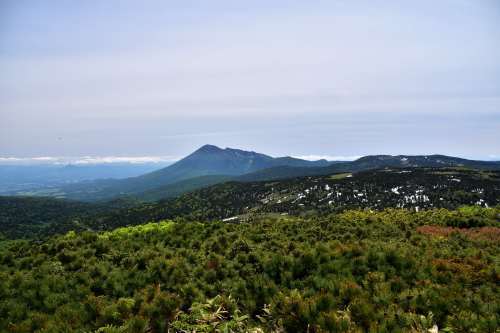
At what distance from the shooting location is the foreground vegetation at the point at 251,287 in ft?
39.0

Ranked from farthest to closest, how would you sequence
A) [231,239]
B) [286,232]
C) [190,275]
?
[286,232] < [231,239] < [190,275]

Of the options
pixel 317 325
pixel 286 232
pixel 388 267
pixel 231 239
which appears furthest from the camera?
pixel 286 232

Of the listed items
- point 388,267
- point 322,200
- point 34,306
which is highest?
point 388,267

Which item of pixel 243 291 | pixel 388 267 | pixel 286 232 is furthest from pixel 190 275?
pixel 286 232

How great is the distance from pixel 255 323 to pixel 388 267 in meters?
6.59

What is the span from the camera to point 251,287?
15.3 m

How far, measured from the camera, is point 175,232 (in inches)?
1062

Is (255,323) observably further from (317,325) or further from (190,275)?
(190,275)

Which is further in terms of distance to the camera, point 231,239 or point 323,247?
point 231,239

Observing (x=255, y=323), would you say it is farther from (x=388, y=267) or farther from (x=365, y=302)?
(x=388, y=267)

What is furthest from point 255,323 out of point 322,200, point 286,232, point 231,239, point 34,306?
point 322,200

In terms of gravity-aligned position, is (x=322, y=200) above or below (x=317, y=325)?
below

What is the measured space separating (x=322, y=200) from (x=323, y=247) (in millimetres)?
155930

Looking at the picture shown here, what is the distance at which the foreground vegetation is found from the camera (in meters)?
11.9
